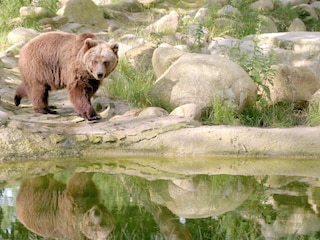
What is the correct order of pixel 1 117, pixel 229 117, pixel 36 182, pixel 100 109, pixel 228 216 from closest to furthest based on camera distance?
pixel 228 216 → pixel 36 182 → pixel 1 117 → pixel 229 117 → pixel 100 109

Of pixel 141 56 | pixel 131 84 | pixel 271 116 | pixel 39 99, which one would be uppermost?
pixel 141 56

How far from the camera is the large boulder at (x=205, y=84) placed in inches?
374

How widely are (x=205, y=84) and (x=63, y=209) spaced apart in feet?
14.9

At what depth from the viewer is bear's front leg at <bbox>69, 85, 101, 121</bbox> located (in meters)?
8.84

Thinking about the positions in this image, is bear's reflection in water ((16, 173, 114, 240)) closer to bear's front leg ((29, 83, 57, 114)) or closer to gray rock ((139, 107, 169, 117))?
gray rock ((139, 107, 169, 117))

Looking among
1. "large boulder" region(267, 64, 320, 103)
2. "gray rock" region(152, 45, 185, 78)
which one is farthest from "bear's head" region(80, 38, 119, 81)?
"large boulder" region(267, 64, 320, 103)

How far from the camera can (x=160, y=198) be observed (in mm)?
5984

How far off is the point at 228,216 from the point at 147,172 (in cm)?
183

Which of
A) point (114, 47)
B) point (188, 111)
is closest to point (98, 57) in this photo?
point (114, 47)

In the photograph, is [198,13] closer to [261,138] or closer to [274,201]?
[261,138]

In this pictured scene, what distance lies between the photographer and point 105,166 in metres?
7.26

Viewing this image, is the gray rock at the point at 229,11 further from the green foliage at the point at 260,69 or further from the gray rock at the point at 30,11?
the green foliage at the point at 260,69

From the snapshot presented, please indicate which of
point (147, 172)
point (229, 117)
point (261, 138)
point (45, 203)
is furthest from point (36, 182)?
point (229, 117)

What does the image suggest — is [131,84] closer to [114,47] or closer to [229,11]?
[114,47]
